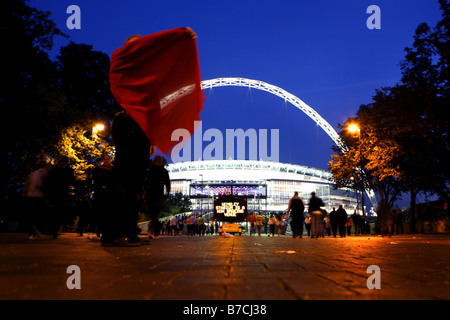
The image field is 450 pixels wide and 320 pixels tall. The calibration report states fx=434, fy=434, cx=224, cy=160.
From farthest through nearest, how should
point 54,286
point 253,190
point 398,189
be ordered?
point 253,190 → point 398,189 → point 54,286

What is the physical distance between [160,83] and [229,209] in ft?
105

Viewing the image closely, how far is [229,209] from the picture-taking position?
3931cm

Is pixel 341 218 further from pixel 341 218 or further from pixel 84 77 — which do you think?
pixel 84 77

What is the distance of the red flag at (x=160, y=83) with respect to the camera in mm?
6816

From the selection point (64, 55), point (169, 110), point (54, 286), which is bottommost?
point (54, 286)

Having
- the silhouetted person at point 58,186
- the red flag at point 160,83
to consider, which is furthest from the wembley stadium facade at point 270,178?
the red flag at point 160,83

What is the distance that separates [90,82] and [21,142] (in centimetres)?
1252

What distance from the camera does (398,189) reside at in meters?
37.3

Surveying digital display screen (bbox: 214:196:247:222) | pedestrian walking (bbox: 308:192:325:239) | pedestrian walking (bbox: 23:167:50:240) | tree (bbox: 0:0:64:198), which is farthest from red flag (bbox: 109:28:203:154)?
digital display screen (bbox: 214:196:247:222)

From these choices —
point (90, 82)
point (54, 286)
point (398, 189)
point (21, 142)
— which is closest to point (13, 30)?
point (21, 142)

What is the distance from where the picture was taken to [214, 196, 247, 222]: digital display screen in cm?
3900

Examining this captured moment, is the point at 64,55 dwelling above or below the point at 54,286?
above

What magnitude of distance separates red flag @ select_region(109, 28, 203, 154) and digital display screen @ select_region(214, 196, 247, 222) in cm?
3089

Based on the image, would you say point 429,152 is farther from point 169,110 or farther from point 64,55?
point 64,55
